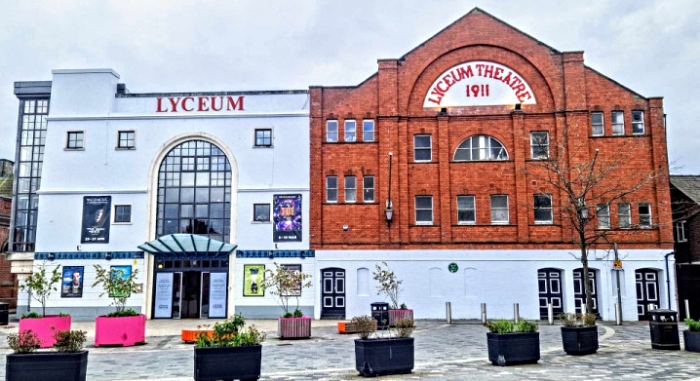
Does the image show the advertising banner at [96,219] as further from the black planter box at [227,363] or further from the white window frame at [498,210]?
the black planter box at [227,363]

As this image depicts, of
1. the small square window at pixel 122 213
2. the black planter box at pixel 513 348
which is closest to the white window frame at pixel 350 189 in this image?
the small square window at pixel 122 213

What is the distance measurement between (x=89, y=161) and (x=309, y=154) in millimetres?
11194

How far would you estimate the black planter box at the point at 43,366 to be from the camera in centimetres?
1045

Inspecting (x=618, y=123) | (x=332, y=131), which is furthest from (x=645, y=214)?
(x=332, y=131)

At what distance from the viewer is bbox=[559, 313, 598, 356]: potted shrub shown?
50.3ft

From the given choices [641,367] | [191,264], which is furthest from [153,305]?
[641,367]

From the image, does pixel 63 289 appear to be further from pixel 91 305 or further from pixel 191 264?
pixel 191 264

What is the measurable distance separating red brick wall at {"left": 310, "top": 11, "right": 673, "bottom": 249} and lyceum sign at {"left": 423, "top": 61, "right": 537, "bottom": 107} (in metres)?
0.33

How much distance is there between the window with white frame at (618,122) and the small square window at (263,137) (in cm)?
1690

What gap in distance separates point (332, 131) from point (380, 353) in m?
18.2

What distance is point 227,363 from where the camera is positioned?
36.1 feet

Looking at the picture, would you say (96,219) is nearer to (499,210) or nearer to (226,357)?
(499,210)

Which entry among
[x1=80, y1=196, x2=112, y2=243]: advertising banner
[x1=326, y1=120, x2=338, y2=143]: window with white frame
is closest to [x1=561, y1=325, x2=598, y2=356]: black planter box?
[x1=326, y1=120, x2=338, y2=143]: window with white frame

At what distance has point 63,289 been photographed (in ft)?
92.5
